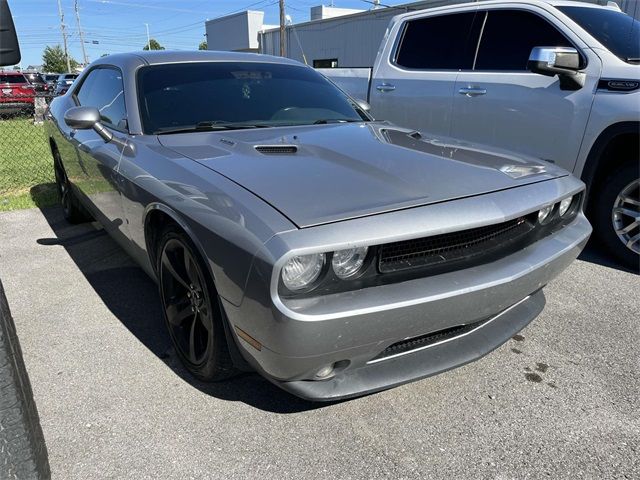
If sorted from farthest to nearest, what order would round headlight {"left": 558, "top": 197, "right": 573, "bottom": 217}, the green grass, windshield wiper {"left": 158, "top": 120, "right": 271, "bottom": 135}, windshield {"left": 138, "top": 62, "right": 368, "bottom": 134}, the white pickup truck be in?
1. the green grass
2. the white pickup truck
3. windshield {"left": 138, "top": 62, "right": 368, "bottom": 134}
4. windshield wiper {"left": 158, "top": 120, "right": 271, "bottom": 135}
5. round headlight {"left": 558, "top": 197, "right": 573, "bottom": 217}

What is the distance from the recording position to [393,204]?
188 centimetres

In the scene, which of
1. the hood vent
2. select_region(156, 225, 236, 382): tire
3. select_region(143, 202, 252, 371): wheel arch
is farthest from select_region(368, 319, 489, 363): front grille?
the hood vent

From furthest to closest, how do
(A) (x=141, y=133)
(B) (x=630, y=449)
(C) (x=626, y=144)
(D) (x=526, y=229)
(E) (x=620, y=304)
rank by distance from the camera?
1. (C) (x=626, y=144)
2. (E) (x=620, y=304)
3. (A) (x=141, y=133)
4. (D) (x=526, y=229)
5. (B) (x=630, y=449)

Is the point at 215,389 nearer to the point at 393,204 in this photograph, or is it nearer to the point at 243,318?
the point at 243,318

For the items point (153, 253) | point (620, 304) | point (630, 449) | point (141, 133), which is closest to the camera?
point (630, 449)

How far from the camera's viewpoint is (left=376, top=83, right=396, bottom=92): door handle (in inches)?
211

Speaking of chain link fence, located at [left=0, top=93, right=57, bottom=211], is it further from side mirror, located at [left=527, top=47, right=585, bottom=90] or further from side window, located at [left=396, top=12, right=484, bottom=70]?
side mirror, located at [left=527, top=47, right=585, bottom=90]

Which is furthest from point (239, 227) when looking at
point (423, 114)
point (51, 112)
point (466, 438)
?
point (51, 112)

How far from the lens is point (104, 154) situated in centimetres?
312

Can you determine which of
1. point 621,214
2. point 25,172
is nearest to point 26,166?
point 25,172

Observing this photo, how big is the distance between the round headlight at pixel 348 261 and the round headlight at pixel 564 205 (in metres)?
1.30

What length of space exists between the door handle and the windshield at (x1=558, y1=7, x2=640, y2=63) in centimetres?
170

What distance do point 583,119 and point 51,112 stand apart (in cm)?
485

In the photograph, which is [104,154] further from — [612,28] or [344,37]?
[344,37]
